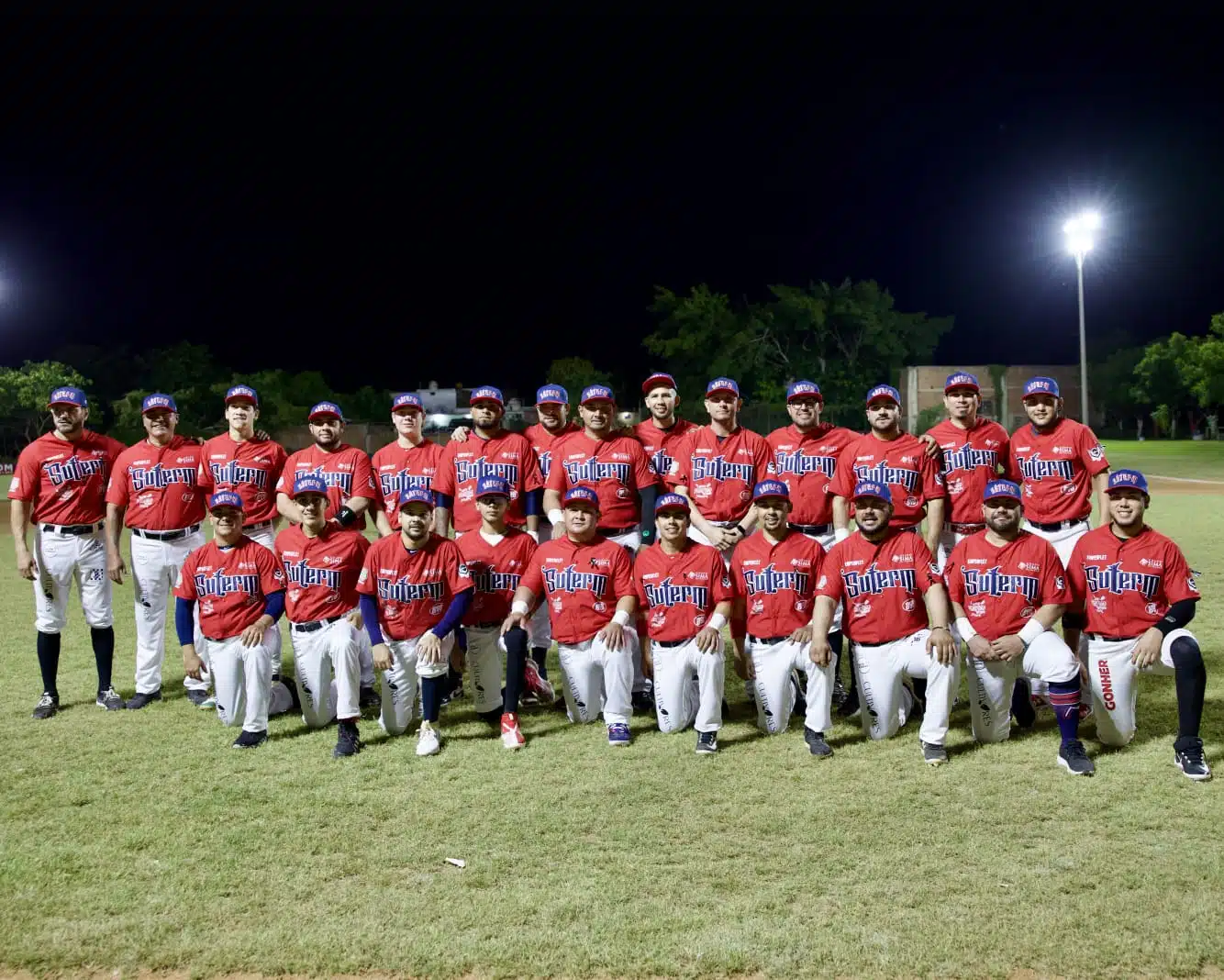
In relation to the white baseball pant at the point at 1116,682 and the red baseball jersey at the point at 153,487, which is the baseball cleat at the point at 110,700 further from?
the white baseball pant at the point at 1116,682

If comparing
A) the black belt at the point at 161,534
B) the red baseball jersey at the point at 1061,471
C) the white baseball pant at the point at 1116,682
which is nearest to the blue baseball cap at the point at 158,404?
the black belt at the point at 161,534

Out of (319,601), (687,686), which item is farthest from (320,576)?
(687,686)

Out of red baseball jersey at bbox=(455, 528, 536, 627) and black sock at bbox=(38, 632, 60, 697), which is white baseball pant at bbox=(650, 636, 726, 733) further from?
black sock at bbox=(38, 632, 60, 697)

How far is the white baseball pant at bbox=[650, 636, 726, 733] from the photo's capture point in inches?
227

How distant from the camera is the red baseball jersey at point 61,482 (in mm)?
6883

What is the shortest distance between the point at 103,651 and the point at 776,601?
4515 millimetres

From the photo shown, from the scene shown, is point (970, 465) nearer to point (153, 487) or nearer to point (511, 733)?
point (511, 733)

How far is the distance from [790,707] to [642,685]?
43.6 inches

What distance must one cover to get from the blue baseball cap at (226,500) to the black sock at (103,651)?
56.0 inches

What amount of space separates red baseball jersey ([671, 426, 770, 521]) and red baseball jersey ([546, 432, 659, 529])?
31 centimetres

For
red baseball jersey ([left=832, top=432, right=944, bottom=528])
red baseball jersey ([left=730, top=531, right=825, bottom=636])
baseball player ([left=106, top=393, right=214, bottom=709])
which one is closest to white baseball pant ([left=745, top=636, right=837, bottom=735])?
red baseball jersey ([left=730, top=531, right=825, bottom=636])

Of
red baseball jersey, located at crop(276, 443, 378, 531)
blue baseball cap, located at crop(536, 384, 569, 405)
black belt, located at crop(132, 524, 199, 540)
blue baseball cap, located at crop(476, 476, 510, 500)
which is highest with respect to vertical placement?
blue baseball cap, located at crop(536, 384, 569, 405)

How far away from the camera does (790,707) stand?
6.06 metres

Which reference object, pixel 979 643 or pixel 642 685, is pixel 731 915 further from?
pixel 642 685
